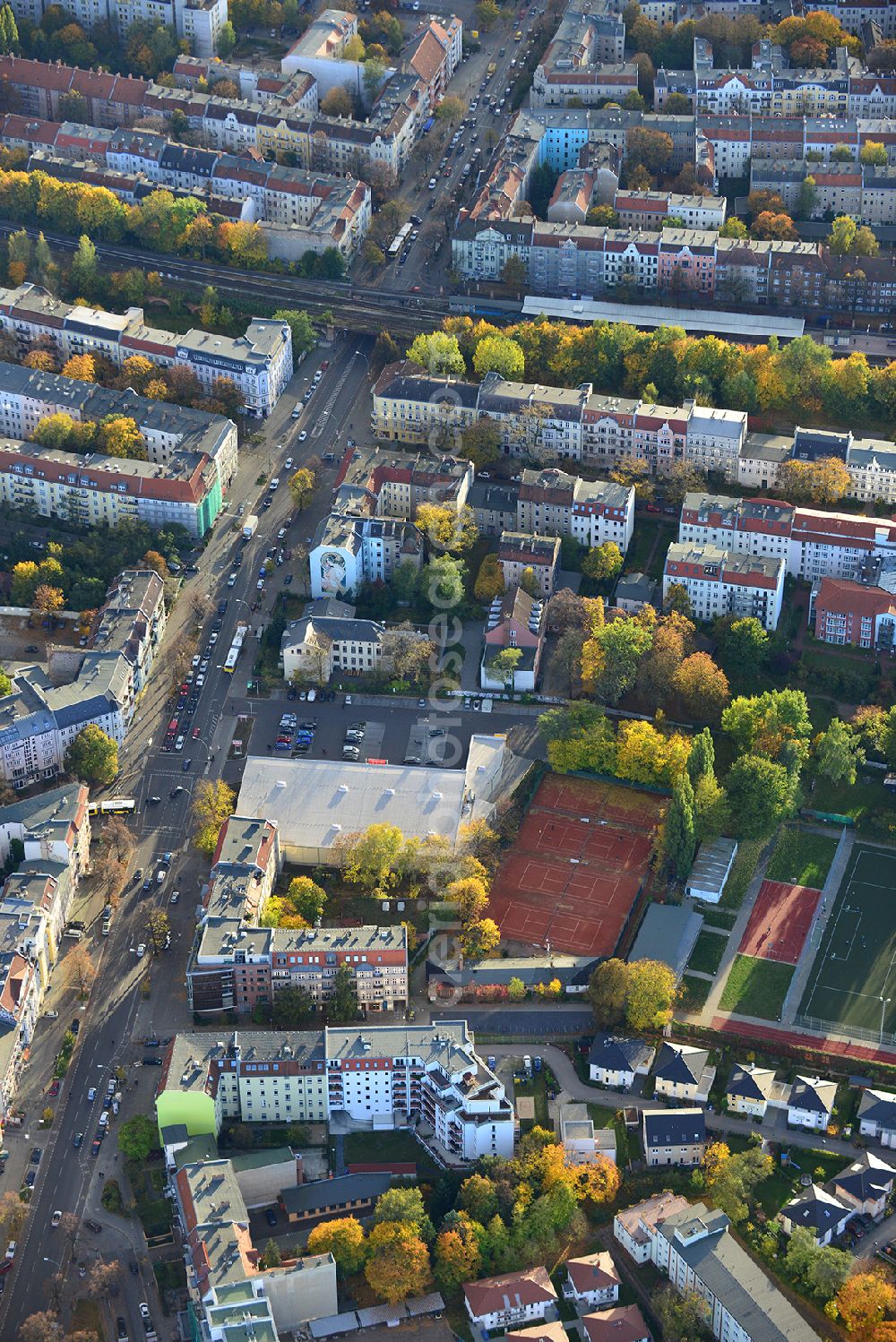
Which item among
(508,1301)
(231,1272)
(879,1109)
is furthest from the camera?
(879,1109)

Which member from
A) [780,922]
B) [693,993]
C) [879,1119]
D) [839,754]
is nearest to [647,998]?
[693,993]

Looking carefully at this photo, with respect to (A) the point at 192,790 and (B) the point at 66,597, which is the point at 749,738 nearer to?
(A) the point at 192,790

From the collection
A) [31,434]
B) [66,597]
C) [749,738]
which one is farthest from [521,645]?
→ [31,434]

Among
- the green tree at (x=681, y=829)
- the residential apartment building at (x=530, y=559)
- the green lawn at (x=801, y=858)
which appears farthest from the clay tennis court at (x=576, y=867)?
the residential apartment building at (x=530, y=559)

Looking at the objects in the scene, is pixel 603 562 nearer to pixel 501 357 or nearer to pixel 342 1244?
pixel 501 357

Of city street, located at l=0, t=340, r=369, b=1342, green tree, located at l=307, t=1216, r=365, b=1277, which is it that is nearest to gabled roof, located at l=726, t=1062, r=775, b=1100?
green tree, located at l=307, t=1216, r=365, b=1277

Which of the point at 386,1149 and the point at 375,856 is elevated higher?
the point at 375,856
